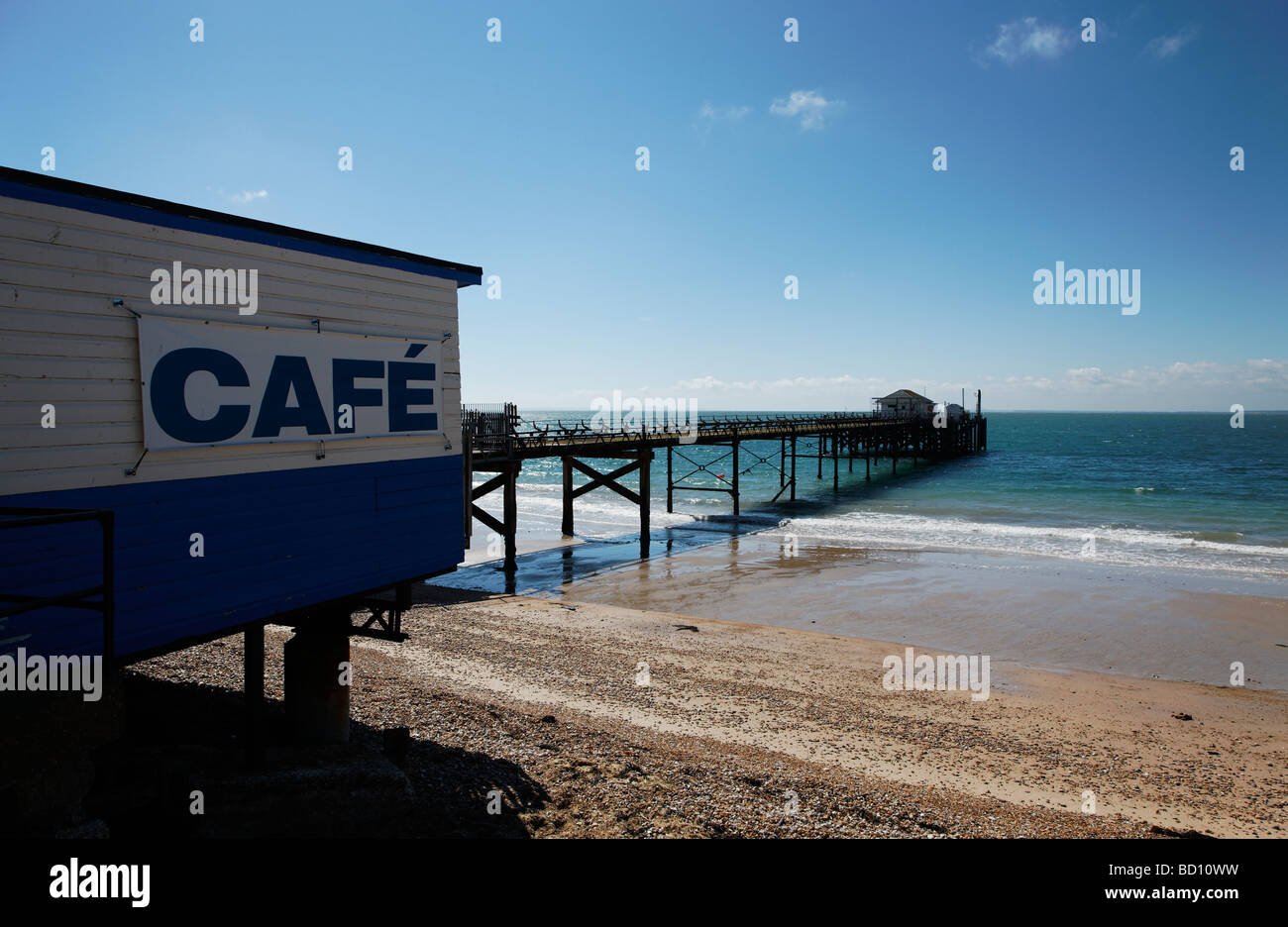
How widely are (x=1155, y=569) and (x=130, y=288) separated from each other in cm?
2796

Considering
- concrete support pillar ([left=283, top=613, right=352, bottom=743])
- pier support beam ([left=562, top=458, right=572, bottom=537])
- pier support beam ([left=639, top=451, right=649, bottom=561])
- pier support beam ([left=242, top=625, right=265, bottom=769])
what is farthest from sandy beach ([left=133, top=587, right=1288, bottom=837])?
pier support beam ([left=562, top=458, right=572, bottom=537])

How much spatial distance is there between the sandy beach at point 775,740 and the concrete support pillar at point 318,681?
0.54 meters

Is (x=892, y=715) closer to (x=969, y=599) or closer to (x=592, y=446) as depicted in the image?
(x=969, y=599)

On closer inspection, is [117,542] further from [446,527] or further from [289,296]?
[446,527]

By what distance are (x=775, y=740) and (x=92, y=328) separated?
8710 millimetres

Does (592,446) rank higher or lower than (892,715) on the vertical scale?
higher

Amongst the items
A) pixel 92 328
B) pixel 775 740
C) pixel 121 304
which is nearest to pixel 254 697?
pixel 92 328

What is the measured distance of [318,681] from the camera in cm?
837

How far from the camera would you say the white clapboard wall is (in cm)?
488

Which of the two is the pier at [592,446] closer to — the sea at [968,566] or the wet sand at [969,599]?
the sea at [968,566]

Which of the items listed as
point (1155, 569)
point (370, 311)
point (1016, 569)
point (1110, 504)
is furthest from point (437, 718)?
point (1110, 504)

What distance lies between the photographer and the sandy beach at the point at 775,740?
23.8 ft

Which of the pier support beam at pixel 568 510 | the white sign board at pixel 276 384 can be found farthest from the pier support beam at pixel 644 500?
the white sign board at pixel 276 384

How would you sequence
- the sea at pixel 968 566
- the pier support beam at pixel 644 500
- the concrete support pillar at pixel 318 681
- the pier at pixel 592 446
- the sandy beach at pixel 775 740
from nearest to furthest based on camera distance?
the sandy beach at pixel 775 740, the concrete support pillar at pixel 318 681, the sea at pixel 968 566, the pier at pixel 592 446, the pier support beam at pixel 644 500
